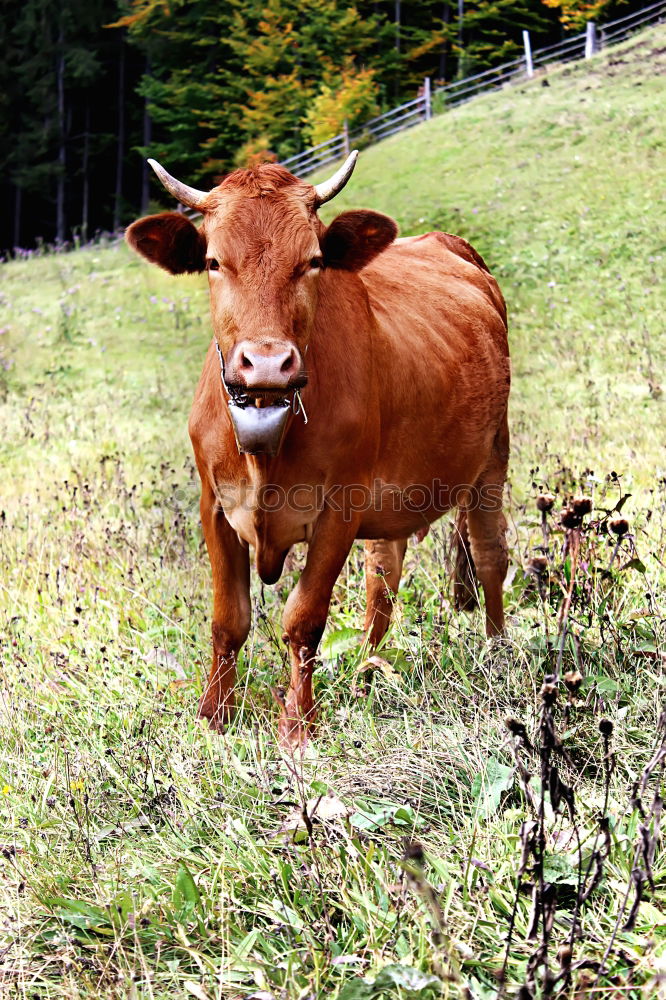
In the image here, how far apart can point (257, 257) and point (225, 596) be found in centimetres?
145

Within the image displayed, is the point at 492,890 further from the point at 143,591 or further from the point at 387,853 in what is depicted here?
the point at 143,591

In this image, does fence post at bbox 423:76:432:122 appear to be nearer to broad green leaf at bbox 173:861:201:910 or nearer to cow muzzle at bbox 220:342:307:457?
cow muzzle at bbox 220:342:307:457

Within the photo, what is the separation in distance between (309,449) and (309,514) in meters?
0.27

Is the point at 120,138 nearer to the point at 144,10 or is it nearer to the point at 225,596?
the point at 144,10

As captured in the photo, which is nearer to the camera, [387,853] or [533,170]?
[387,853]

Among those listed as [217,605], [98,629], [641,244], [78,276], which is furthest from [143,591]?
[78,276]

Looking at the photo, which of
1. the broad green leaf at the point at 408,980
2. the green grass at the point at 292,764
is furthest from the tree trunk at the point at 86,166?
the broad green leaf at the point at 408,980

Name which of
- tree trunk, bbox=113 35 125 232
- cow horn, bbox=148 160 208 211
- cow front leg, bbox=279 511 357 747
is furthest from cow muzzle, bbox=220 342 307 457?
tree trunk, bbox=113 35 125 232

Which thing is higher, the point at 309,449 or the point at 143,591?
the point at 309,449

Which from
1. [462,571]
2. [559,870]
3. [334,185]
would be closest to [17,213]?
[462,571]

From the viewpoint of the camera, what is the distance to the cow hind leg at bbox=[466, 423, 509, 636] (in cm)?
535

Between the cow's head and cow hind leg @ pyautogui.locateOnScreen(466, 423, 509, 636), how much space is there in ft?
7.01

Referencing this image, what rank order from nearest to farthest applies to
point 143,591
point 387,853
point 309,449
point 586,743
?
1. point 387,853
2. point 586,743
3. point 309,449
4. point 143,591

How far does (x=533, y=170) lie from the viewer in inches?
765
